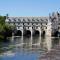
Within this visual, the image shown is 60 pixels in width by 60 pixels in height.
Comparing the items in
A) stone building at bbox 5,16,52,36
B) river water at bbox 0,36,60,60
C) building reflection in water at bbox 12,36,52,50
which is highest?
stone building at bbox 5,16,52,36

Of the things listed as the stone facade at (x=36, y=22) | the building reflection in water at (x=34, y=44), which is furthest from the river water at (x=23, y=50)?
the stone facade at (x=36, y=22)

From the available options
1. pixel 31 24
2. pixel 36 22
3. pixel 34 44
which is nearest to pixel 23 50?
pixel 34 44

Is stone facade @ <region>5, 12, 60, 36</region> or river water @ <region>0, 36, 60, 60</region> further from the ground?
stone facade @ <region>5, 12, 60, 36</region>

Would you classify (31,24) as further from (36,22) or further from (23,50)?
(23,50)

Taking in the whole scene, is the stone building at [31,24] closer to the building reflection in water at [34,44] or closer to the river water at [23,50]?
the building reflection in water at [34,44]

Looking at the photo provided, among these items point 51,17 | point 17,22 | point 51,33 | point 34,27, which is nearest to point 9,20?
point 17,22

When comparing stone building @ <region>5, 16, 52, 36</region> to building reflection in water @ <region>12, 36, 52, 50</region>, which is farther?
stone building @ <region>5, 16, 52, 36</region>

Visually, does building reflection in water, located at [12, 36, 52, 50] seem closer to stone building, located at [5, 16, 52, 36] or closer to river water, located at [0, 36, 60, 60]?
river water, located at [0, 36, 60, 60]

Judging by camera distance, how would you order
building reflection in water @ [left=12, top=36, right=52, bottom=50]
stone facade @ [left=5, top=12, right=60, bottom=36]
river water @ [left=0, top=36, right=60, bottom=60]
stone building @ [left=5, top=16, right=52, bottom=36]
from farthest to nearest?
stone building @ [left=5, top=16, right=52, bottom=36] < stone facade @ [left=5, top=12, right=60, bottom=36] < building reflection in water @ [left=12, top=36, right=52, bottom=50] < river water @ [left=0, top=36, right=60, bottom=60]

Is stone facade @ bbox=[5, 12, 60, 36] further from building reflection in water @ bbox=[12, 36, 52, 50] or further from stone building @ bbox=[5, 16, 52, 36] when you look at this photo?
building reflection in water @ bbox=[12, 36, 52, 50]

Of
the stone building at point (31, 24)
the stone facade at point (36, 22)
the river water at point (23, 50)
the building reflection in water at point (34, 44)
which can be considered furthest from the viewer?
the stone building at point (31, 24)

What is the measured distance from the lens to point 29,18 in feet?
443

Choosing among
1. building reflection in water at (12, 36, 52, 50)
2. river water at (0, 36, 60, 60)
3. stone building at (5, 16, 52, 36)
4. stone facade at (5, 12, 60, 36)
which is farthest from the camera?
stone building at (5, 16, 52, 36)

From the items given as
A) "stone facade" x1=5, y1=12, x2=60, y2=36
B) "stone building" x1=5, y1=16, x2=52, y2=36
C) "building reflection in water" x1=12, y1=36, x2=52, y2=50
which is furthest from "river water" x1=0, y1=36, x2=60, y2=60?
"stone building" x1=5, y1=16, x2=52, y2=36
